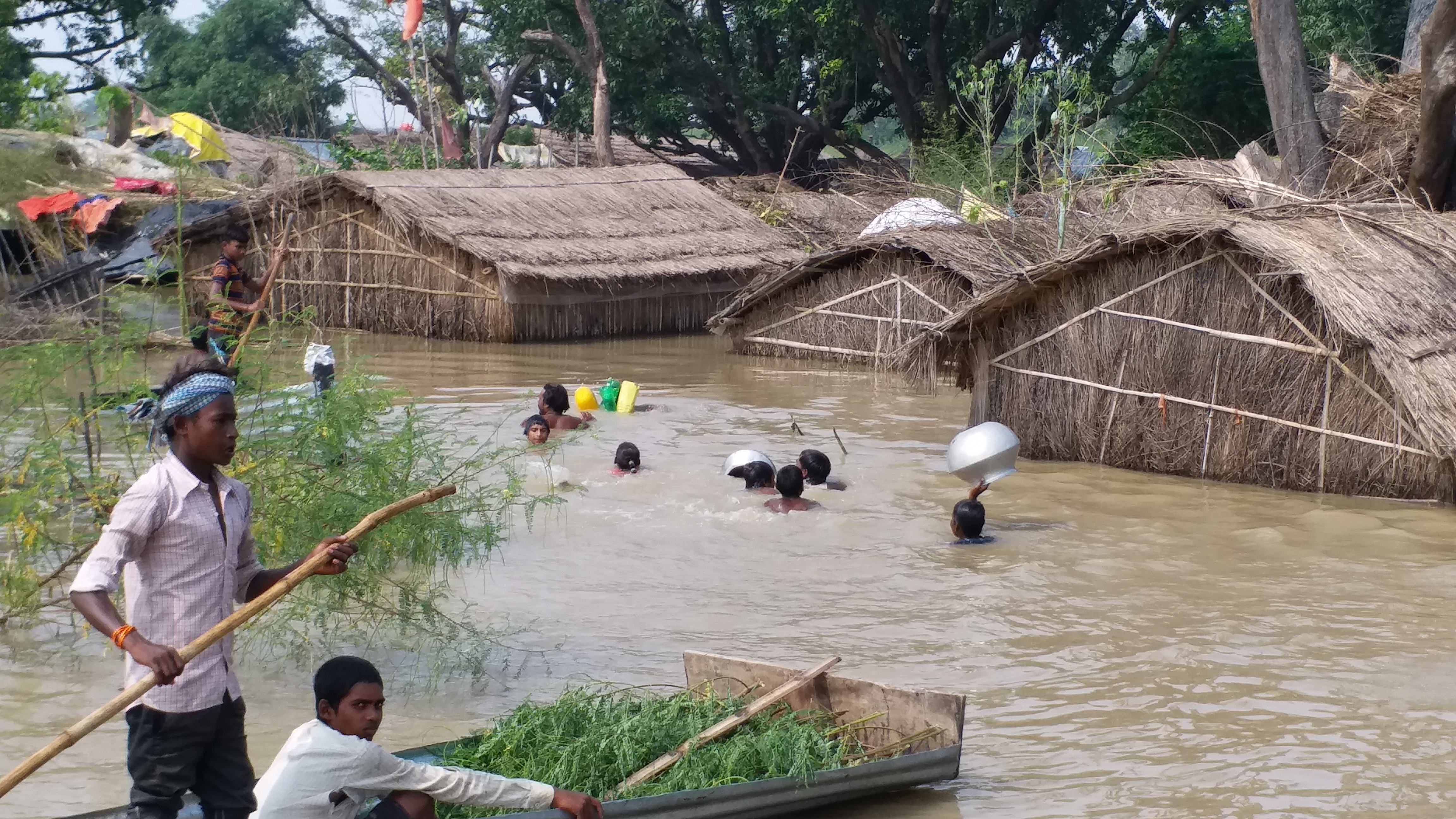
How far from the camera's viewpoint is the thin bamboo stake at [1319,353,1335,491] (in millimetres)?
9828

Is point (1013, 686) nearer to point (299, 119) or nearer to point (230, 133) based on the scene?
point (230, 133)

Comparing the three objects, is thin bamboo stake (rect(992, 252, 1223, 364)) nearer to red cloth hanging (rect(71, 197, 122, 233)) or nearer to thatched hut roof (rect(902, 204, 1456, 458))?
thatched hut roof (rect(902, 204, 1456, 458))

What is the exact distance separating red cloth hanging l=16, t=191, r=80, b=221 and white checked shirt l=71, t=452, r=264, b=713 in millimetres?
16464

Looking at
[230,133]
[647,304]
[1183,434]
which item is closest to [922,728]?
[1183,434]

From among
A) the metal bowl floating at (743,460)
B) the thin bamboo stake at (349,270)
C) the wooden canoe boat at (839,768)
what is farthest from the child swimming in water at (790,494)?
the thin bamboo stake at (349,270)

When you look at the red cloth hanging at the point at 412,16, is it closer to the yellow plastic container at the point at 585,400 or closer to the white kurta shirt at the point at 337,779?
the yellow plastic container at the point at 585,400

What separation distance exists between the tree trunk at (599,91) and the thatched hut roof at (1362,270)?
13620 mm

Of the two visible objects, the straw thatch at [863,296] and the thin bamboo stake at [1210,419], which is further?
the straw thatch at [863,296]

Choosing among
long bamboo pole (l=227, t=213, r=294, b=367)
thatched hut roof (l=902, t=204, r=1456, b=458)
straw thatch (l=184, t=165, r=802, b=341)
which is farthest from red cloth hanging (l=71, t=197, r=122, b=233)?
thatched hut roof (l=902, t=204, r=1456, b=458)

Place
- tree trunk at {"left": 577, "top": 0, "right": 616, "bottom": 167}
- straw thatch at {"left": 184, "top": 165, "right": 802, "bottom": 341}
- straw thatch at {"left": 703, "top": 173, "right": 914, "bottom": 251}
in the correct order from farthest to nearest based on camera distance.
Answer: tree trunk at {"left": 577, "top": 0, "right": 616, "bottom": 167} → straw thatch at {"left": 703, "top": 173, "right": 914, "bottom": 251} → straw thatch at {"left": 184, "top": 165, "right": 802, "bottom": 341}

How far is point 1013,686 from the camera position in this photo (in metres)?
6.56

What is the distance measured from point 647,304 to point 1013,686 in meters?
13.7

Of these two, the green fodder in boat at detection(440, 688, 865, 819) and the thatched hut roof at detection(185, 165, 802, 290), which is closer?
the green fodder in boat at detection(440, 688, 865, 819)

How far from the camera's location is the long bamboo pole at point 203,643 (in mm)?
3213
